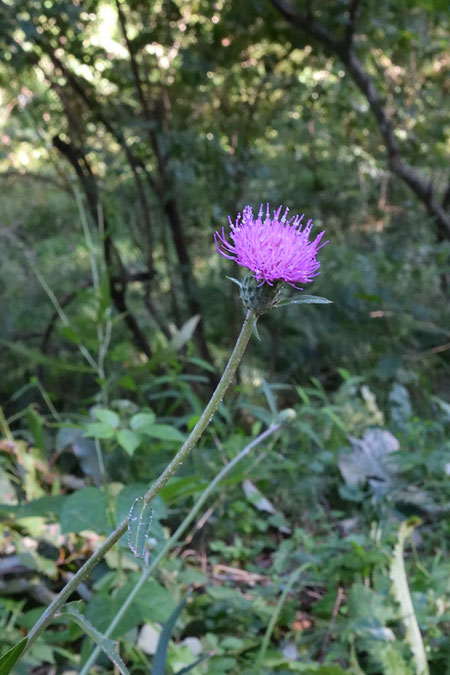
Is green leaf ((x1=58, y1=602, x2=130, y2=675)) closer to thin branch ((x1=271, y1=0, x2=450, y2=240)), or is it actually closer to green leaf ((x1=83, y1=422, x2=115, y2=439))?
green leaf ((x1=83, y1=422, x2=115, y2=439))

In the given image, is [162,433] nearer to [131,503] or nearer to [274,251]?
[131,503]

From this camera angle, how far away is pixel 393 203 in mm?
3643

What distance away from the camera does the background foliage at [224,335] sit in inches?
51.0

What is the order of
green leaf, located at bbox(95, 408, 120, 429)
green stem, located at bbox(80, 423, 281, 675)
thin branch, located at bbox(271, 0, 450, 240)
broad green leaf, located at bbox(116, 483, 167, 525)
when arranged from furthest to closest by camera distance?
1. thin branch, located at bbox(271, 0, 450, 240)
2. green leaf, located at bbox(95, 408, 120, 429)
3. broad green leaf, located at bbox(116, 483, 167, 525)
4. green stem, located at bbox(80, 423, 281, 675)

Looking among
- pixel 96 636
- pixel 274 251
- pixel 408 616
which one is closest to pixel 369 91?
pixel 408 616

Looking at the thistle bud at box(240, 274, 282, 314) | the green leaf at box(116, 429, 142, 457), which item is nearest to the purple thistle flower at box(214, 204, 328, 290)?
the thistle bud at box(240, 274, 282, 314)

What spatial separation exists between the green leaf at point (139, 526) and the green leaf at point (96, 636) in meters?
0.10

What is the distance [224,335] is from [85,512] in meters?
1.96

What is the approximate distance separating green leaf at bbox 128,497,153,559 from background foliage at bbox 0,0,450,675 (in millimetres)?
452

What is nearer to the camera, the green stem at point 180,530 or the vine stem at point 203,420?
the vine stem at point 203,420

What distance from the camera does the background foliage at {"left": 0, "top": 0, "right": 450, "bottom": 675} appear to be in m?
1.29

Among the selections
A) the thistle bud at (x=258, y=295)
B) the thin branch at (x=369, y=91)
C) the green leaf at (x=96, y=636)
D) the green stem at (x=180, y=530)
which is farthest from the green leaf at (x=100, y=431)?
the thin branch at (x=369, y=91)

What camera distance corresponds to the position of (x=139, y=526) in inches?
22.9

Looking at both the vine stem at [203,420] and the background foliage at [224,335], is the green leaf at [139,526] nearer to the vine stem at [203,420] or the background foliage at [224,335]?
the vine stem at [203,420]
